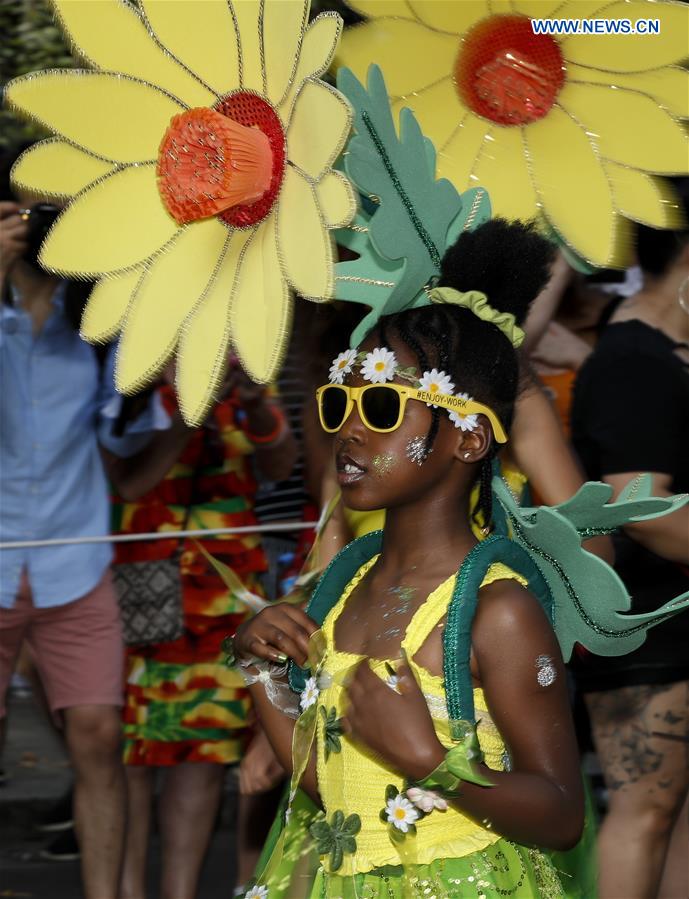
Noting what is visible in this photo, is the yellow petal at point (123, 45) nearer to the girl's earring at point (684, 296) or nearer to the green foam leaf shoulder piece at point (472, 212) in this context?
the green foam leaf shoulder piece at point (472, 212)

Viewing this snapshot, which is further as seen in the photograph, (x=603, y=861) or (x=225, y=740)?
(x=225, y=740)

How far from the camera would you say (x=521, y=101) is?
2.73 m

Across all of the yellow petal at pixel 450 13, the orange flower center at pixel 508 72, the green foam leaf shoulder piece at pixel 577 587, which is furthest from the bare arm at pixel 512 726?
the yellow petal at pixel 450 13

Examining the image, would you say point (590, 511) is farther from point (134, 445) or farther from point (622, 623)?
point (134, 445)

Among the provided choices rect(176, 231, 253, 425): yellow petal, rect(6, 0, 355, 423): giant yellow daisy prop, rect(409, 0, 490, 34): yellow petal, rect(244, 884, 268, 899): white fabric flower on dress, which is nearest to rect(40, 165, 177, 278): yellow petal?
rect(6, 0, 355, 423): giant yellow daisy prop

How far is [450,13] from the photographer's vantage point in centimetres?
271

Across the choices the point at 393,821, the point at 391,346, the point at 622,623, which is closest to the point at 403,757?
the point at 393,821

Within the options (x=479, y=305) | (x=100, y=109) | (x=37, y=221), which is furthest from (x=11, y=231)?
(x=479, y=305)

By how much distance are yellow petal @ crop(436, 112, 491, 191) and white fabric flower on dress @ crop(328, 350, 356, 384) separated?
19.8 inches

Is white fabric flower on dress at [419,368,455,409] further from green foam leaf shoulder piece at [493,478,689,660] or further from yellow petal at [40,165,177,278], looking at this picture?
yellow petal at [40,165,177,278]

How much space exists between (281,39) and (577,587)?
3.01 feet

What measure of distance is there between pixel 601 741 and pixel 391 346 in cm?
151

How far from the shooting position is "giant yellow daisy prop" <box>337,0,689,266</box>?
2680mm

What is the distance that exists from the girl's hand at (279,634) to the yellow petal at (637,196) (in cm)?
96
